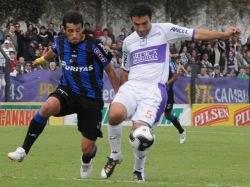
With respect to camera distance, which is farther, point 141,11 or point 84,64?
point 84,64

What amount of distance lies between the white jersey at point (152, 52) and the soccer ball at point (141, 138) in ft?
3.52

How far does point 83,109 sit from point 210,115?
16836mm

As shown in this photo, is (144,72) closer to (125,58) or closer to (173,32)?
(125,58)

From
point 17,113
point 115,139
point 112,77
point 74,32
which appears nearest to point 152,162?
point 115,139

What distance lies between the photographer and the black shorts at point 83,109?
11024 millimetres

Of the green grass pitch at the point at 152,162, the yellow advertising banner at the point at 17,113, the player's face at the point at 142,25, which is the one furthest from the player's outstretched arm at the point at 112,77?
the yellow advertising banner at the point at 17,113

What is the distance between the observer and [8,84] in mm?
26094

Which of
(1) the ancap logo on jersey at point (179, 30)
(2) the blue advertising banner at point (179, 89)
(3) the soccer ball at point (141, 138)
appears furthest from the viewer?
(2) the blue advertising banner at point (179, 89)

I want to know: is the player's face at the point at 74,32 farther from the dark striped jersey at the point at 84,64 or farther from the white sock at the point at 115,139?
the white sock at the point at 115,139

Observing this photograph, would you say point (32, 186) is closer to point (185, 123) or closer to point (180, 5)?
point (185, 123)

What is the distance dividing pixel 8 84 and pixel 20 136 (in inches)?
257

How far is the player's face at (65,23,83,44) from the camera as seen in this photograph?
1094cm

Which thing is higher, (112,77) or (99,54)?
(99,54)

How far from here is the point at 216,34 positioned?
34.3 ft
